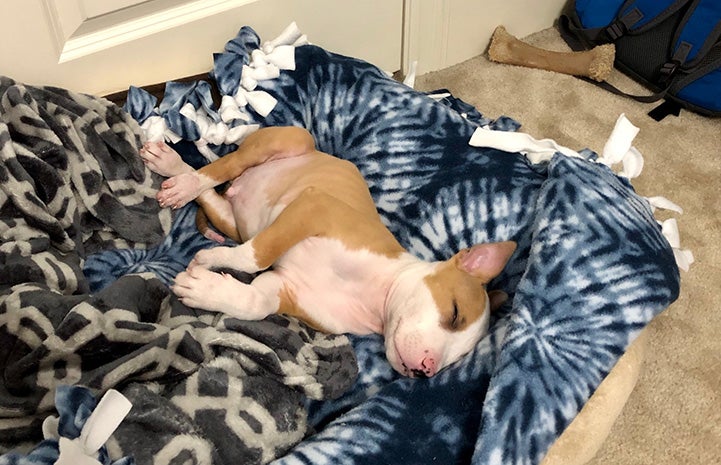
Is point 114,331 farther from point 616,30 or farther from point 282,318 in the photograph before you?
point 616,30

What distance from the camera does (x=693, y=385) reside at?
148cm

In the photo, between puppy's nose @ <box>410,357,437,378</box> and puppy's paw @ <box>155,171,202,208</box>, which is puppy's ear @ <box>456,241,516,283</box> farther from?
puppy's paw @ <box>155,171,202,208</box>

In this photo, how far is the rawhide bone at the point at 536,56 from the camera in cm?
211

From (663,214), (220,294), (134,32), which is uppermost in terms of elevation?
(134,32)

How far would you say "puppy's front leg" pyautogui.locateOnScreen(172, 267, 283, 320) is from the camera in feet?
3.94

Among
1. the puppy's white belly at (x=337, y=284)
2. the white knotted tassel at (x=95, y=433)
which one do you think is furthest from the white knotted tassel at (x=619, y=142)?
the white knotted tassel at (x=95, y=433)

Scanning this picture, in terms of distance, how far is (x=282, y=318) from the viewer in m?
1.30

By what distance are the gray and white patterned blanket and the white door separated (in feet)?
0.35

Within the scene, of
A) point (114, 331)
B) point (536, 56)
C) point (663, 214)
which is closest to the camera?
point (114, 331)

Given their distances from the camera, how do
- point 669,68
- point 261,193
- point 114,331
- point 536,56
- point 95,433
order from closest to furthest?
point 95,433 < point 114,331 < point 261,193 < point 669,68 < point 536,56

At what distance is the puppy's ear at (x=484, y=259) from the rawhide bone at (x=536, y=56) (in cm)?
103

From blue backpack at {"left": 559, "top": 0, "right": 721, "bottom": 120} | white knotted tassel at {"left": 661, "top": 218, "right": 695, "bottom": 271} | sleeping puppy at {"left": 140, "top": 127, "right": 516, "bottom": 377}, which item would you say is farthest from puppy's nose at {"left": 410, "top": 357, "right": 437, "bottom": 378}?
blue backpack at {"left": 559, "top": 0, "right": 721, "bottom": 120}

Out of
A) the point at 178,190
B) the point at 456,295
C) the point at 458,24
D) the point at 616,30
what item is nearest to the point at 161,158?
the point at 178,190

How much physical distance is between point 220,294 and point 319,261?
0.21m
